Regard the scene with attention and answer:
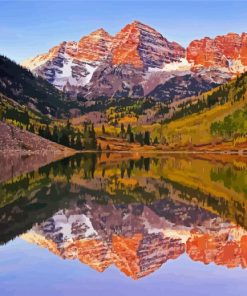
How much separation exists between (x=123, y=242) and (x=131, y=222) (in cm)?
1190

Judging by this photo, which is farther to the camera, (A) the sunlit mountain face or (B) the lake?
(A) the sunlit mountain face

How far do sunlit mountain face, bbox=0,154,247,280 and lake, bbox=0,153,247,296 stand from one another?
86 millimetres

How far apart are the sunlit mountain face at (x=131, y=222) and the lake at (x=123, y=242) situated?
0.09m

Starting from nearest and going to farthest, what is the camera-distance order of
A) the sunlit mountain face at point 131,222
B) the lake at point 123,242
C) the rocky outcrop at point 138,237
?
the lake at point 123,242 → the rocky outcrop at point 138,237 → the sunlit mountain face at point 131,222

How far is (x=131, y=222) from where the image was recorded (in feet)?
197

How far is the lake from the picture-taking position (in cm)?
3428

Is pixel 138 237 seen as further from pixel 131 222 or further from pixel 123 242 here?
pixel 131 222

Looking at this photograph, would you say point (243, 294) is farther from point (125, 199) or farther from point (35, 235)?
point (125, 199)

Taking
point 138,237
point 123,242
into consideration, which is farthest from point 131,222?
point 123,242

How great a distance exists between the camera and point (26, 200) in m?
79.7

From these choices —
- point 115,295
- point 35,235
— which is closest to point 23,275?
point 115,295

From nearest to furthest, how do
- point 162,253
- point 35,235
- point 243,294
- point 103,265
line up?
point 243,294
point 103,265
point 162,253
point 35,235

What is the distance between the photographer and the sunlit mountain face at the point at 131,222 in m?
42.5

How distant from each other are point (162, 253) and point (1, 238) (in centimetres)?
1443
